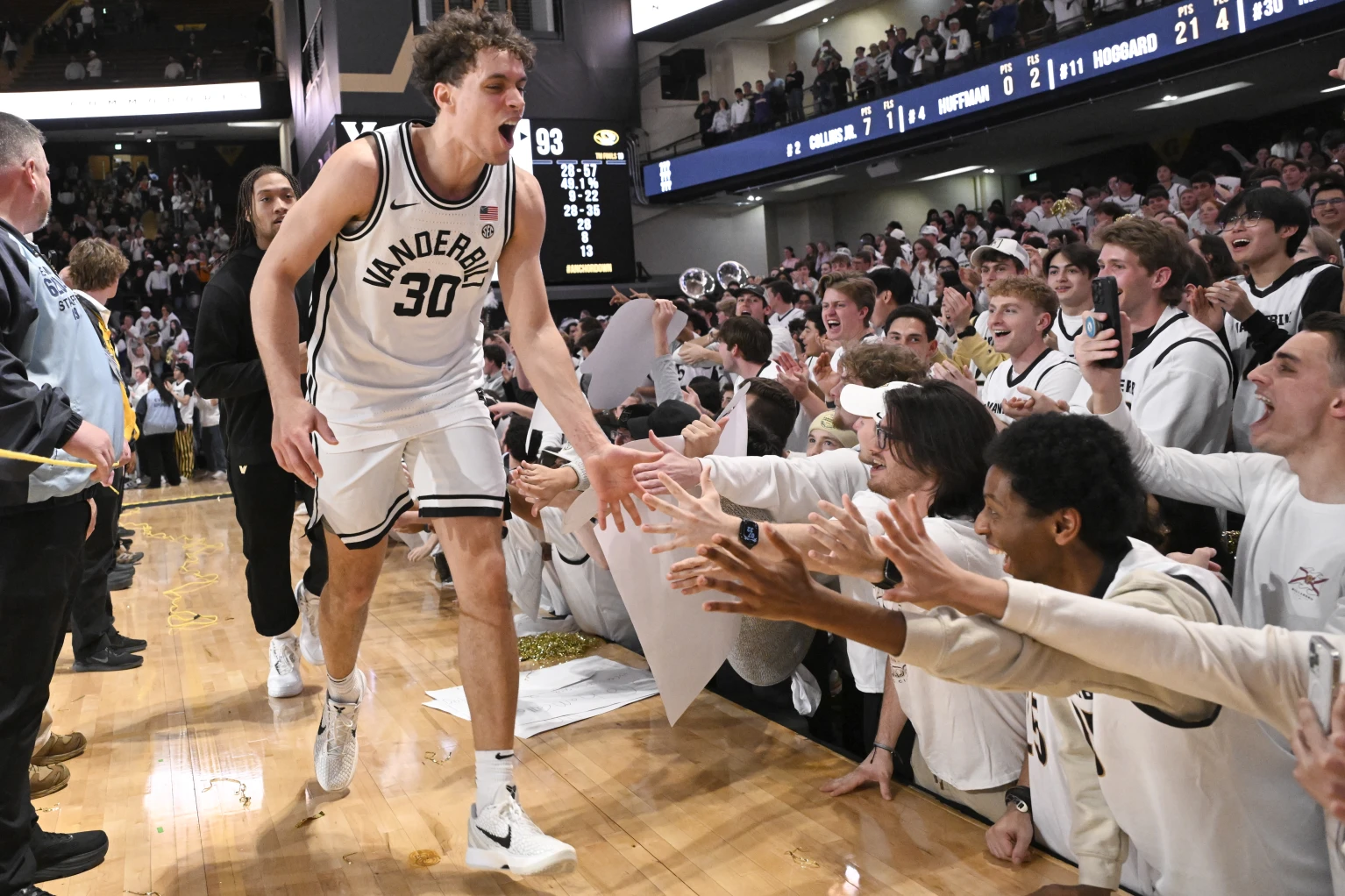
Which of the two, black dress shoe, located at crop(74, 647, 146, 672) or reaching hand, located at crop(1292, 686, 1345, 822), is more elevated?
reaching hand, located at crop(1292, 686, 1345, 822)

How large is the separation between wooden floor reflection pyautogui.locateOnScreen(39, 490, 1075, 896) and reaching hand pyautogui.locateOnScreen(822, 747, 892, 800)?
41 mm

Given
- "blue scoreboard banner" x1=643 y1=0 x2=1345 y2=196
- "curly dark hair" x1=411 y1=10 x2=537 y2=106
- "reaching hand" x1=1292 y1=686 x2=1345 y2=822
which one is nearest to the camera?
"reaching hand" x1=1292 y1=686 x2=1345 y2=822

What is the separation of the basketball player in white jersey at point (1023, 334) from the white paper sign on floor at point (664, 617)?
1.40 meters

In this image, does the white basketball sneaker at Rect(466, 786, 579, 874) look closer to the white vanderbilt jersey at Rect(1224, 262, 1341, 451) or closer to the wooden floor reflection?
the wooden floor reflection

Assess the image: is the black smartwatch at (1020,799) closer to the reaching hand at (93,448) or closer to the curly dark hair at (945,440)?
the curly dark hair at (945,440)

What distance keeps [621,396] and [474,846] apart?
2823 millimetres

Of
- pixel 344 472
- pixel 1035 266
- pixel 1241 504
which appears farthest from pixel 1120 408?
pixel 1035 266

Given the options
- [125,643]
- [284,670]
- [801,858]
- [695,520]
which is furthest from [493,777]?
[125,643]

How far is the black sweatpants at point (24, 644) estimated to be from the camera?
2.58 meters

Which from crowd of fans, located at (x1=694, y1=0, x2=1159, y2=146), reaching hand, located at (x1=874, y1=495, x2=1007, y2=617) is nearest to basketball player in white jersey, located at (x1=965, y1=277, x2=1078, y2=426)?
reaching hand, located at (x1=874, y1=495, x2=1007, y2=617)

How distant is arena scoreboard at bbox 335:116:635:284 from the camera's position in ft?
55.8

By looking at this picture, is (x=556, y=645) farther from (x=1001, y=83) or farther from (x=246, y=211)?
(x=1001, y=83)

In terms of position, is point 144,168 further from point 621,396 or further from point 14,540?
point 14,540

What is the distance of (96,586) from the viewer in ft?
16.0
